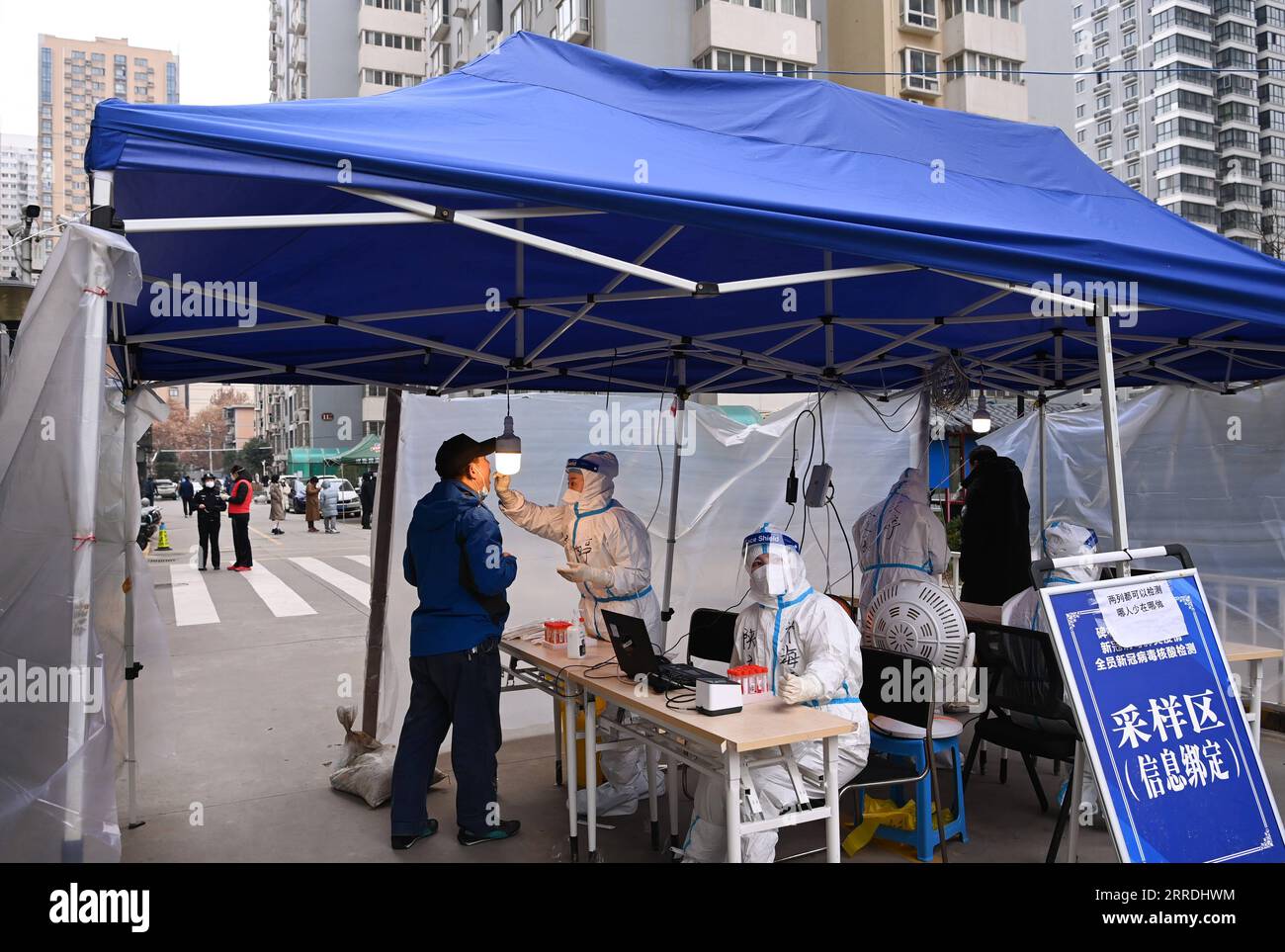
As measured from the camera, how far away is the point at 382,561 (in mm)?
5492

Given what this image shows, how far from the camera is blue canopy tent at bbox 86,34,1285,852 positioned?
251 cm

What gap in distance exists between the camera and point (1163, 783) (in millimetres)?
2766

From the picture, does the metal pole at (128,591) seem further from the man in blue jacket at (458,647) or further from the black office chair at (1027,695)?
the black office chair at (1027,695)

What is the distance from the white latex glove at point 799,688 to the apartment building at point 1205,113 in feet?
215

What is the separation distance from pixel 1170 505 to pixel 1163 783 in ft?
16.5

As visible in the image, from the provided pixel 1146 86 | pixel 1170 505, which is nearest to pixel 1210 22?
pixel 1146 86

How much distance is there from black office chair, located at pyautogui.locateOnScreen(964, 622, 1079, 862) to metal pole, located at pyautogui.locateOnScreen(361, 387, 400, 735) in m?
3.49

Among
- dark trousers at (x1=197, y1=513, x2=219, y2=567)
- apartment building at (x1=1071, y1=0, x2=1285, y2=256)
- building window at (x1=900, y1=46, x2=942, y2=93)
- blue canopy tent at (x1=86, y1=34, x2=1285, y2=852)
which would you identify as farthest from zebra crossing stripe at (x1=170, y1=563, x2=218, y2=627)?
apartment building at (x1=1071, y1=0, x2=1285, y2=256)

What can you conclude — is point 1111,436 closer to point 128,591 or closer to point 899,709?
point 899,709

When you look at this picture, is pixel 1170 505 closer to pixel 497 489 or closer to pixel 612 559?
pixel 612 559

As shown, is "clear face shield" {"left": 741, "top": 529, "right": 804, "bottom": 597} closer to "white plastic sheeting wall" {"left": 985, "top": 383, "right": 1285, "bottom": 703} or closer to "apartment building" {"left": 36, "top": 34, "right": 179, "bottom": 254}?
"white plastic sheeting wall" {"left": 985, "top": 383, "right": 1285, "bottom": 703}

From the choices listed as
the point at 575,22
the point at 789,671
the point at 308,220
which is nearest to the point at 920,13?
the point at 575,22

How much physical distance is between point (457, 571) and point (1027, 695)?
8.58 feet
